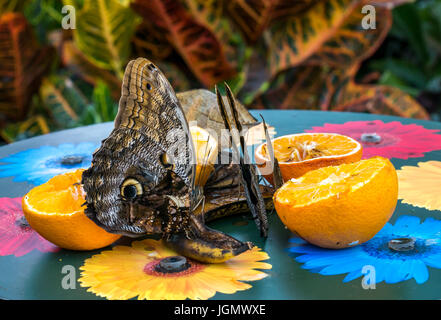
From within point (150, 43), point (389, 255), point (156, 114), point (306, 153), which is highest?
point (150, 43)

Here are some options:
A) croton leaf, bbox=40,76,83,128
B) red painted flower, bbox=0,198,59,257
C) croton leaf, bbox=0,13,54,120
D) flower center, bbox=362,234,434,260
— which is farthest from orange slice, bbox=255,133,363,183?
croton leaf, bbox=40,76,83,128

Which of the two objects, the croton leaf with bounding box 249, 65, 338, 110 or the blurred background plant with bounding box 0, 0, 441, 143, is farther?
the croton leaf with bounding box 249, 65, 338, 110

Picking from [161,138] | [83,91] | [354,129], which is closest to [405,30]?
[83,91]

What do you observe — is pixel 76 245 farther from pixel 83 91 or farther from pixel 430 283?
pixel 83 91

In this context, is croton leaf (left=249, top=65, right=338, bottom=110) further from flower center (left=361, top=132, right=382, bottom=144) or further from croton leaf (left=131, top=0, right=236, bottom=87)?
flower center (left=361, top=132, right=382, bottom=144)

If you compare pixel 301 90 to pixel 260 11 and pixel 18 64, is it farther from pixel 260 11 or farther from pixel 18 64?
pixel 18 64

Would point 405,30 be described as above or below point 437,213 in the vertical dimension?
above

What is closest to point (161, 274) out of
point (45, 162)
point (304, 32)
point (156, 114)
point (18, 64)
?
point (156, 114)
